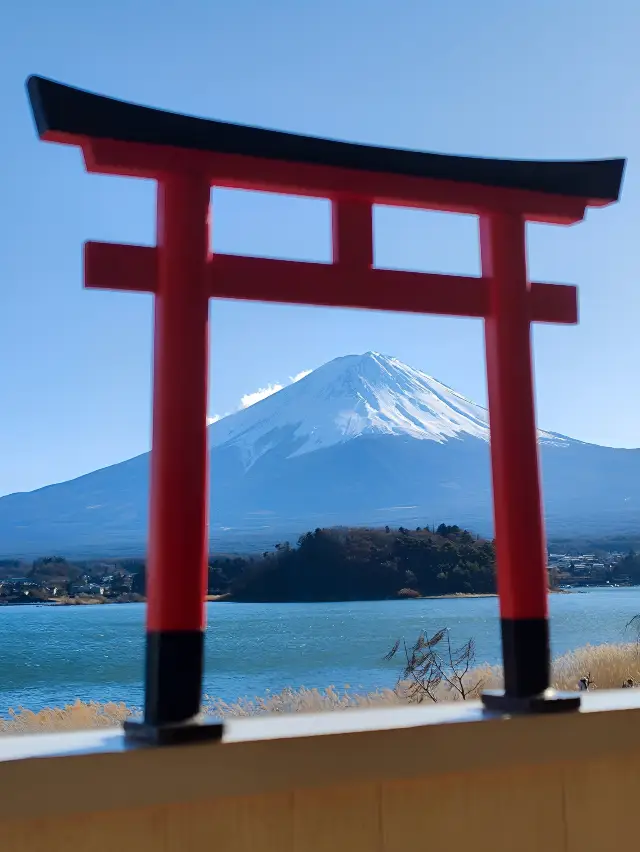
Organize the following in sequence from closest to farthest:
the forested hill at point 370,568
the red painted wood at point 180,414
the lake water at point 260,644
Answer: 1. the red painted wood at point 180,414
2. the lake water at point 260,644
3. the forested hill at point 370,568

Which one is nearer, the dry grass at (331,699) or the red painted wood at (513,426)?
the red painted wood at (513,426)

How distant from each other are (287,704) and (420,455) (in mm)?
36324

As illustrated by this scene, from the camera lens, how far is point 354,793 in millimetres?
1521

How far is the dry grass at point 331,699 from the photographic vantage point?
4965 mm

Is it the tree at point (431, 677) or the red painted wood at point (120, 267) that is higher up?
the red painted wood at point (120, 267)

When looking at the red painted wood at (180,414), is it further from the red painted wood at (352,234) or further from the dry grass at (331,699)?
the dry grass at (331,699)

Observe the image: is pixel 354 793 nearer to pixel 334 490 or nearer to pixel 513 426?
pixel 513 426

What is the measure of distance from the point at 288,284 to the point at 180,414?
1.24 ft

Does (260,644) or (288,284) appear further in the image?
(260,644)

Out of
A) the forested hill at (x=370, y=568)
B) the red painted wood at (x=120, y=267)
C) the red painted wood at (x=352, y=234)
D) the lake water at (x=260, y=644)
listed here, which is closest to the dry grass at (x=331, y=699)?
the lake water at (x=260, y=644)

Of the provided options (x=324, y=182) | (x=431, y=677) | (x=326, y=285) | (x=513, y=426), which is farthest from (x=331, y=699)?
(x=324, y=182)

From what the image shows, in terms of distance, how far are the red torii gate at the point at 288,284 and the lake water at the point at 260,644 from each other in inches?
230

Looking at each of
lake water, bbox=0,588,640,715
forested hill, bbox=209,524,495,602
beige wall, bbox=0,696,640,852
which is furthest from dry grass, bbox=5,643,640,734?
forested hill, bbox=209,524,495,602

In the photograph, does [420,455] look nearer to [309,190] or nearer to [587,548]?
[587,548]
